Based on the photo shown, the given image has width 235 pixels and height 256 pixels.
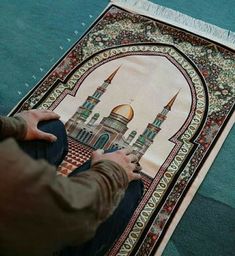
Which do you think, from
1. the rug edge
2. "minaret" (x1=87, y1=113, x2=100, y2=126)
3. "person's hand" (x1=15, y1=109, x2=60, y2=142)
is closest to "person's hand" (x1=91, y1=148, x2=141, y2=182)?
"person's hand" (x1=15, y1=109, x2=60, y2=142)

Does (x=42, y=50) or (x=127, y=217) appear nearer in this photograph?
(x=127, y=217)

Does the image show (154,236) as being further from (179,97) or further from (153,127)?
(179,97)

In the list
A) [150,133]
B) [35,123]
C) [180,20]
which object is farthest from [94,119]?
[180,20]

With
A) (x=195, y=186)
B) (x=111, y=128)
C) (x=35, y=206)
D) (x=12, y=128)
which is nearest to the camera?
(x=35, y=206)

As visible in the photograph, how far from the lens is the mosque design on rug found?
1.27 metres

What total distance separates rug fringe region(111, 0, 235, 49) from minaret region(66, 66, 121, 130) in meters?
0.31

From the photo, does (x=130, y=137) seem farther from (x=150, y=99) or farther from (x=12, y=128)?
(x=12, y=128)

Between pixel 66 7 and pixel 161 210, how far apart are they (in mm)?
869

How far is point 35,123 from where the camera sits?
980 millimetres

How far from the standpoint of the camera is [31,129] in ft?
3.09

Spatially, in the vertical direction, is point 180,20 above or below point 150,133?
above

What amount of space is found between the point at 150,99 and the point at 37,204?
86cm

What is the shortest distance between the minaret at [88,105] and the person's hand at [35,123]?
26 centimetres

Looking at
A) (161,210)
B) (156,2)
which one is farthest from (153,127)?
(156,2)
